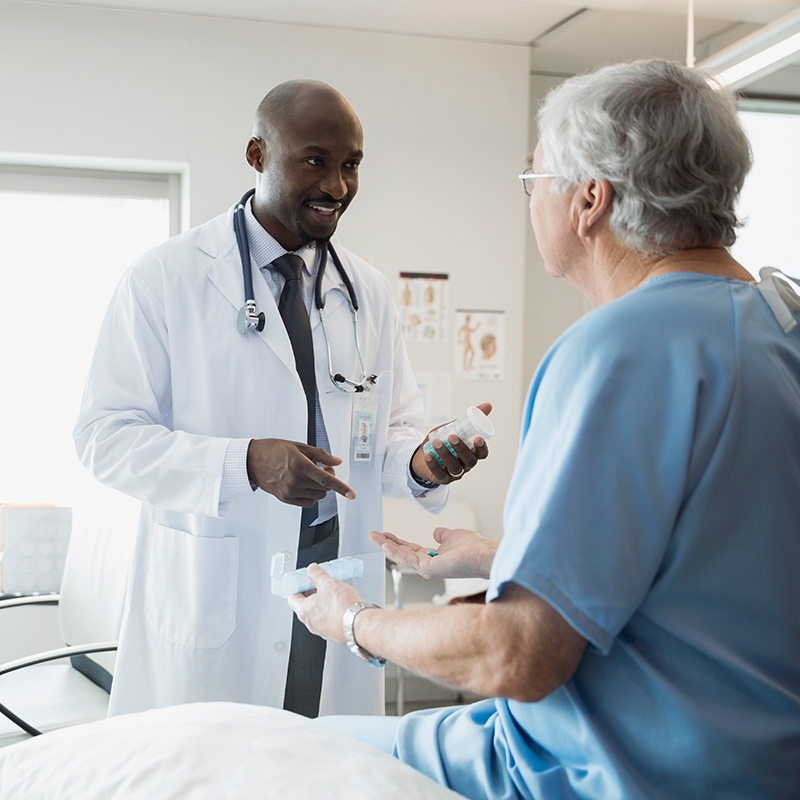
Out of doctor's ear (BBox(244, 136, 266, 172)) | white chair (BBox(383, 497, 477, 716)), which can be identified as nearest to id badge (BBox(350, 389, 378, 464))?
doctor's ear (BBox(244, 136, 266, 172))

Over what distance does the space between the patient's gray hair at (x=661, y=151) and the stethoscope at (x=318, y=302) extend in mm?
976

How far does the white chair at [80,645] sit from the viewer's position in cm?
237

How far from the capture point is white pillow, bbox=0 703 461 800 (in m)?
0.86

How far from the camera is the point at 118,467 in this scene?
1.83 m

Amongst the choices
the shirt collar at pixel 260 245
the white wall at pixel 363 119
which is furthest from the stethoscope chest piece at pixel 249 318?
the white wall at pixel 363 119

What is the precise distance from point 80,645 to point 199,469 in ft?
3.09

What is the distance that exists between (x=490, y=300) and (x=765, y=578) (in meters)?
3.32

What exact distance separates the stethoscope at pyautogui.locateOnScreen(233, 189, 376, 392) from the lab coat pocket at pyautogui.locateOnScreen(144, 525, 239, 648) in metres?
0.43

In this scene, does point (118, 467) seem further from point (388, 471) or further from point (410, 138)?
point (410, 138)

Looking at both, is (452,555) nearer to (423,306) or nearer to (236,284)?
(236,284)

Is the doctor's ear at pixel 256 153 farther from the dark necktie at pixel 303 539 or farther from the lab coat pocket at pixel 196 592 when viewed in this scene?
the lab coat pocket at pixel 196 592

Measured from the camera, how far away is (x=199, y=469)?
1.76 meters

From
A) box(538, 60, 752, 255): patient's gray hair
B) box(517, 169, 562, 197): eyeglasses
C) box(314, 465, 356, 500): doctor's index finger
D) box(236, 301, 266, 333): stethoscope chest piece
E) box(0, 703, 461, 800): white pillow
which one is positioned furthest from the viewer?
box(236, 301, 266, 333): stethoscope chest piece

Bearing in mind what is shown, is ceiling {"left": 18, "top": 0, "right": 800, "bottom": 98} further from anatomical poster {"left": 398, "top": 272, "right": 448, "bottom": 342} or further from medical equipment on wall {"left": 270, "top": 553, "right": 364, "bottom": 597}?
medical equipment on wall {"left": 270, "top": 553, "right": 364, "bottom": 597}
